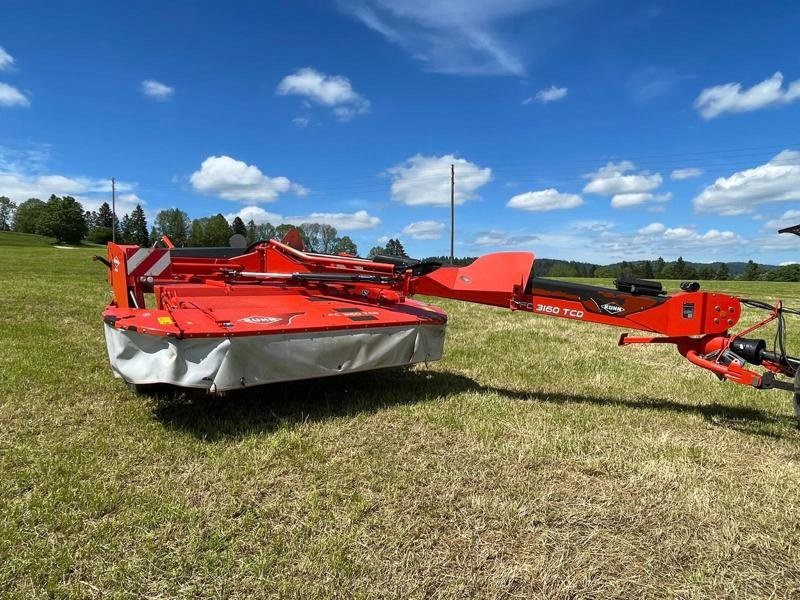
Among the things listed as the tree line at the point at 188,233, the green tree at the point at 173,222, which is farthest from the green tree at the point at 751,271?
the green tree at the point at 173,222

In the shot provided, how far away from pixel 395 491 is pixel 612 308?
7.97ft

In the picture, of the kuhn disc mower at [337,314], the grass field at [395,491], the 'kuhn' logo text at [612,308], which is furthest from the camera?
the 'kuhn' logo text at [612,308]

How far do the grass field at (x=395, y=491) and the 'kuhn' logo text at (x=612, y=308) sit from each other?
2.88ft

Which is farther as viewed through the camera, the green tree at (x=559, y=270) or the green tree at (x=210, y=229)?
the green tree at (x=210, y=229)

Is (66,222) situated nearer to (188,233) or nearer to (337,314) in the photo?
(188,233)

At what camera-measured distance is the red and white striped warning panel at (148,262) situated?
494cm

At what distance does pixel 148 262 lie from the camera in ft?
16.4

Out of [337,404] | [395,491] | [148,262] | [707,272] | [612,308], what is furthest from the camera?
[707,272]

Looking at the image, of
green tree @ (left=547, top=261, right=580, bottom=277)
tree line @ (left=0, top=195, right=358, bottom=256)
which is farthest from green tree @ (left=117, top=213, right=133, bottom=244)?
green tree @ (left=547, top=261, right=580, bottom=277)

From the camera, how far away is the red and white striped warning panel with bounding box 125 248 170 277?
4.94m

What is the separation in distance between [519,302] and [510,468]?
1.62 meters

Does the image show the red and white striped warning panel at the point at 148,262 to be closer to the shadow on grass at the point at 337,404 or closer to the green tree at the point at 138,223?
the shadow on grass at the point at 337,404

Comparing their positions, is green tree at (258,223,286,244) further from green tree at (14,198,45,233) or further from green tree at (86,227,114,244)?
green tree at (14,198,45,233)

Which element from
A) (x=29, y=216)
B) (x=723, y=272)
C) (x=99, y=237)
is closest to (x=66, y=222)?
(x=99, y=237)
